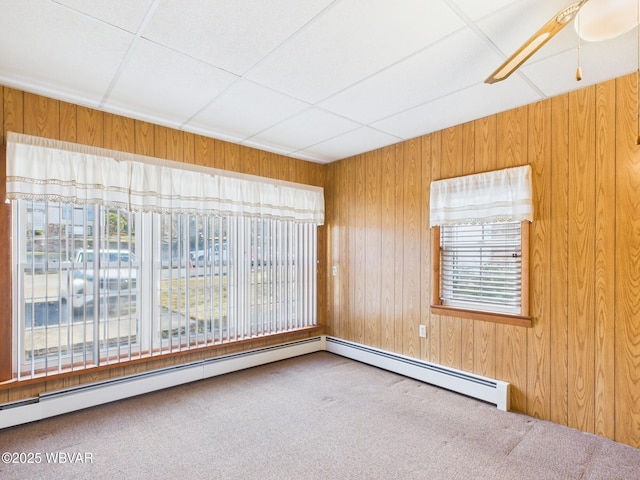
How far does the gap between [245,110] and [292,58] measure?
36.0 inches

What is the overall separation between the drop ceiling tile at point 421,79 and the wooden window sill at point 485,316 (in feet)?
6.19

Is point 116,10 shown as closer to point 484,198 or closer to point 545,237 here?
point 484,198

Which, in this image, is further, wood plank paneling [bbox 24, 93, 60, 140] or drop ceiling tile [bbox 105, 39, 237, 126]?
wood plank paneling [bbox 24, 93, 60, 140]

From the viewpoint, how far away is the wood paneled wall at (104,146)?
2.50 meters

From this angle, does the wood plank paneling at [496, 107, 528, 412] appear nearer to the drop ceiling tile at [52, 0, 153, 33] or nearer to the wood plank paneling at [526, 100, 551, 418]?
the wood plank paneling at [526, 100, 551, 418]

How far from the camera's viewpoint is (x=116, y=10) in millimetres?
1725

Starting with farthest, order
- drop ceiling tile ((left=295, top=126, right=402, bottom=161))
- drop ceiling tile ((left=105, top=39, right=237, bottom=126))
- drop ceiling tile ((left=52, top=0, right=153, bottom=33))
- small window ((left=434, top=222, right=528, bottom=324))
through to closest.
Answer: drop ceiling tile ((left=295, top=126, right=402, bottom=161))
small window ((left=434, top=222, right=528, bottom=324))
drop ceiling tile ((left=105, top=39, right=237, bottom=126))
drop ceiling tile ((left=52, top=0, right=153, bottom=33))

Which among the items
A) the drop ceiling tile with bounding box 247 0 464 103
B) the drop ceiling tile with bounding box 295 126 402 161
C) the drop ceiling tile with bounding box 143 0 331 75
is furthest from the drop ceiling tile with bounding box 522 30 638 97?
the drop ceiling tile with bounding box 143 0 331 75

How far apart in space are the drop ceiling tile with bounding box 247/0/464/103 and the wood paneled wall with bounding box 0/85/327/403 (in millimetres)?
1354

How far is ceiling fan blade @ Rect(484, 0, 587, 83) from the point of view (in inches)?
49.3

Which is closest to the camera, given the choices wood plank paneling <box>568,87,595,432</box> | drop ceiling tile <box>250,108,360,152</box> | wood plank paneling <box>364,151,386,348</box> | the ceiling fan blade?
the ceiling fan blade

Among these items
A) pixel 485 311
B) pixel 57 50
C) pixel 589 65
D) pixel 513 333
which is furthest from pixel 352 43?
pixel 513 333

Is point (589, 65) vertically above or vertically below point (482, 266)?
above

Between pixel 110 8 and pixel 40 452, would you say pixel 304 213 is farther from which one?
pixel 40 452
